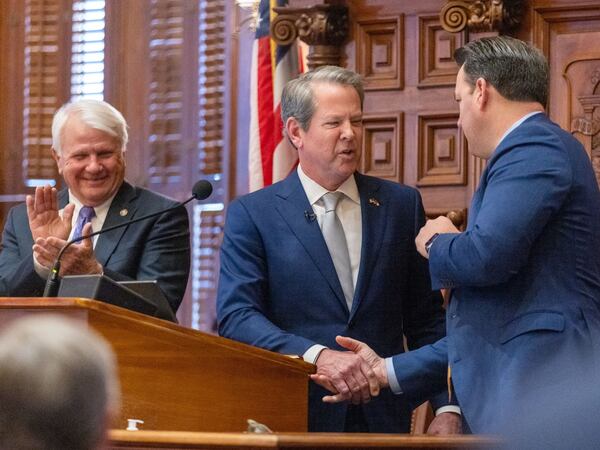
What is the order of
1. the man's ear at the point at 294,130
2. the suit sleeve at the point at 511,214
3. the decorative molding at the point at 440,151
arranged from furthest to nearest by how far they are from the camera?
the decorative molding at the point at 440,151 < the man's ear at the point at 294,130 < the suit sleeve at the point at 511,214

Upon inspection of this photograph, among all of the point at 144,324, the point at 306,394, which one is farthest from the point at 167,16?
the point at 144,324

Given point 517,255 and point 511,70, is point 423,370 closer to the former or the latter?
→ point 517,255

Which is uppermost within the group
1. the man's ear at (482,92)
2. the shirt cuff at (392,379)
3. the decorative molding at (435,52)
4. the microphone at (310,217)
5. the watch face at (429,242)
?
the decorative molding at (435,52)

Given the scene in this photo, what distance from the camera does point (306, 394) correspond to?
136 inches

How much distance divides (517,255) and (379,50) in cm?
278

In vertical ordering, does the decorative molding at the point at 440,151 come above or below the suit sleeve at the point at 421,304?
above

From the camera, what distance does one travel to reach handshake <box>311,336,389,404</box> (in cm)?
347

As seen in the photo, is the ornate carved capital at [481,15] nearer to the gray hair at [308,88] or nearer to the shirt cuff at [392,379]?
the gray hair at [308,88]

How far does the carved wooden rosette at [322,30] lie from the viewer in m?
5.57

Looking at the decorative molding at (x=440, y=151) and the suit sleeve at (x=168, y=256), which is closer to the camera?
the suit sleeve at (x=168, y=256)

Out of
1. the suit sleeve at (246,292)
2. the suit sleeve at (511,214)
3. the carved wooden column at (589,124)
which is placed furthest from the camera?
the carved wooden column at (589,124)

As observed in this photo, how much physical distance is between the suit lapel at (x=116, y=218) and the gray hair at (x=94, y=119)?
0.16 metres

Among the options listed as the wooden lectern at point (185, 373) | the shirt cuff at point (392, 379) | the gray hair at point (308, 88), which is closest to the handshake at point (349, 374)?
the shirt cuff at point (392, 379)

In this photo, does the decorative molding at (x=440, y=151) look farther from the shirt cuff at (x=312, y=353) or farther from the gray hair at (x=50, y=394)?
the gray hair at (x=50, y=394)
